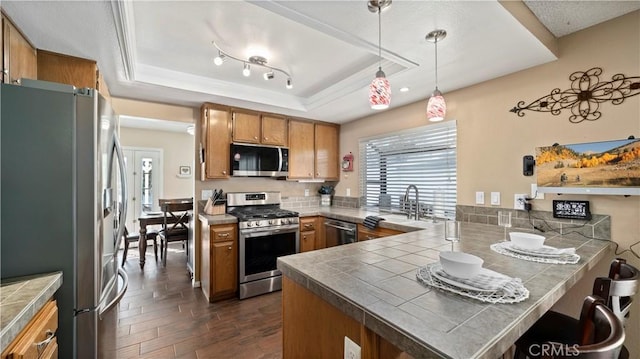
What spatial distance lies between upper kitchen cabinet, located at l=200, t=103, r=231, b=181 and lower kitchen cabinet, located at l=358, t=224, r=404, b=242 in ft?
5.78

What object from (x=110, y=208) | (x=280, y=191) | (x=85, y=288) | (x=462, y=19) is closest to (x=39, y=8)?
(x=110, y=208)

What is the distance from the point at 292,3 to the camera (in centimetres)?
141

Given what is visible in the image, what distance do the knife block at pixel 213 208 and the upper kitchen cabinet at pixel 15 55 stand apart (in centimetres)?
186

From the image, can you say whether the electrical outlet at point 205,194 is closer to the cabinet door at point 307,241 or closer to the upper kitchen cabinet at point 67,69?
the cabinet door at point 307,241

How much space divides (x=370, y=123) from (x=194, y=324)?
3.13 meters

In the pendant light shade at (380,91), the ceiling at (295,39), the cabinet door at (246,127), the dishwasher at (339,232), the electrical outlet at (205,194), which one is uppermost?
the ceiling at (295,39)

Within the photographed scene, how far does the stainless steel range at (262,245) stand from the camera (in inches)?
117

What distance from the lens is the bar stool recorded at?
3.55 feet

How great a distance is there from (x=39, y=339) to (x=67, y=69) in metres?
1.78

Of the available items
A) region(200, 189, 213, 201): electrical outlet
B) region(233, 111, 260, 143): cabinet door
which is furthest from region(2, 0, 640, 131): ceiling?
region(200, 189, 213, 201): electrical outlet

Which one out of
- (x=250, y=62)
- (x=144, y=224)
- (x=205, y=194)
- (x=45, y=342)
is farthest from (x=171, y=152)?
(x=45, y=342)

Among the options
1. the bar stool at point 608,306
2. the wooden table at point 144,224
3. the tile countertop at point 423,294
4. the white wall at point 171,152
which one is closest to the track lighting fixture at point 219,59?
the tile countertop at point 423,294

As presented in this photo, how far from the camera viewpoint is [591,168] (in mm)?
1813

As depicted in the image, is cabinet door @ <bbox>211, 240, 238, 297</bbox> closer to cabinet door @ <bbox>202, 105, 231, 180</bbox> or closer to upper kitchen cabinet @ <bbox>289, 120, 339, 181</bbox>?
cabinet door @ <bbox>202, 105, 231, 180</bbox>
